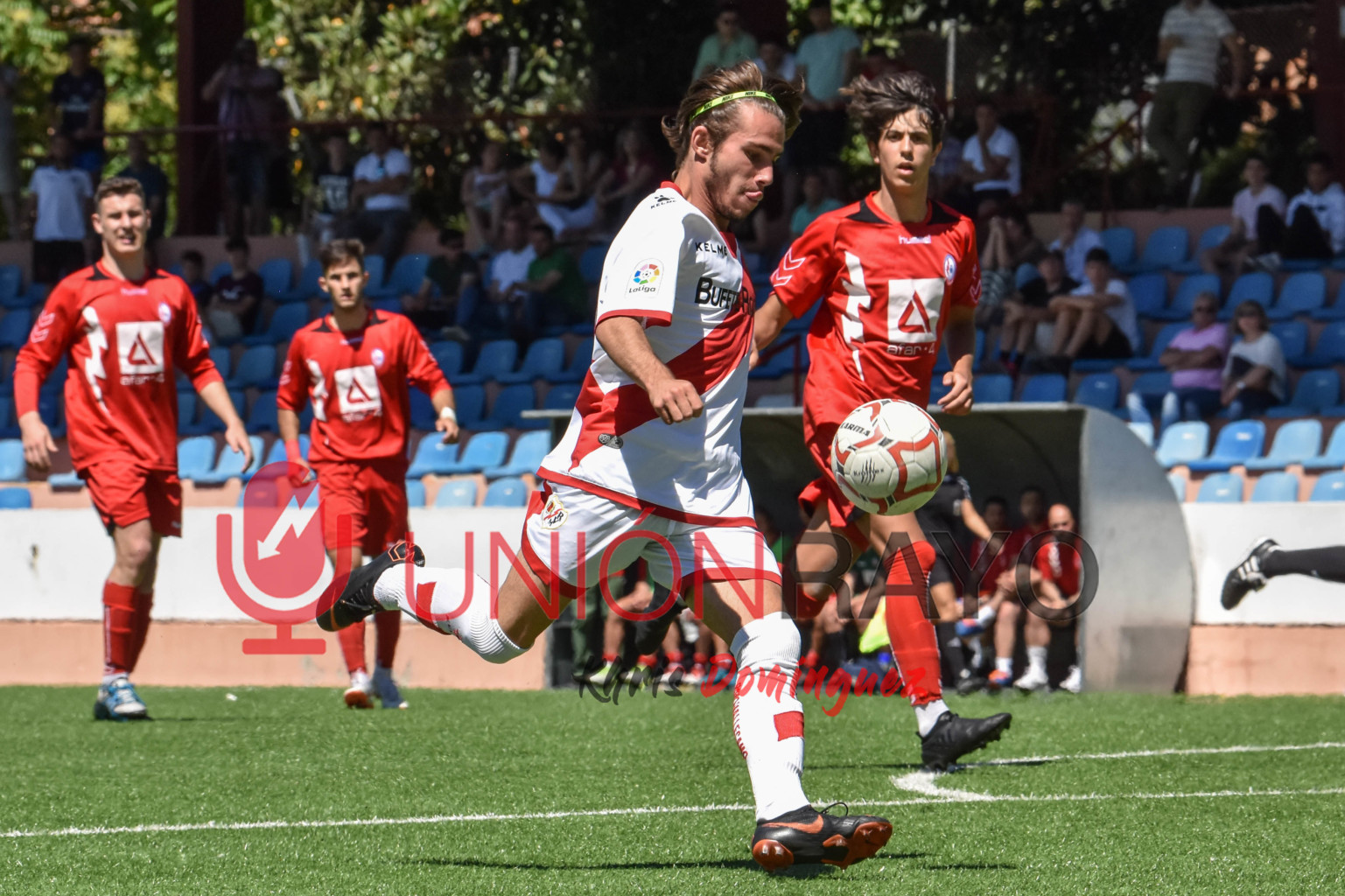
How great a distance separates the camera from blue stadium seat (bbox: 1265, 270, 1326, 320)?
13.7 metres

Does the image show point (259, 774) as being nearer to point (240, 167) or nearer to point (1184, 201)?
point (1184, 201)

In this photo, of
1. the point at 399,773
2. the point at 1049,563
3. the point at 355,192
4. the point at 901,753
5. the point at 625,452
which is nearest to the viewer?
the point at 625,452

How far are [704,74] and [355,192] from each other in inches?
534

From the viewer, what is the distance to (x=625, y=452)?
459 centimetres

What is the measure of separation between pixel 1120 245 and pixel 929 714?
978 centimetres

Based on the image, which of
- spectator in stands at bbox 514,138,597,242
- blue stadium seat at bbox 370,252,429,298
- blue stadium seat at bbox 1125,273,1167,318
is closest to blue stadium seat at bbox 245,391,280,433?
blue stadium seat at bbox 370,252,429,298

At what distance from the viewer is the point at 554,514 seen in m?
4.64

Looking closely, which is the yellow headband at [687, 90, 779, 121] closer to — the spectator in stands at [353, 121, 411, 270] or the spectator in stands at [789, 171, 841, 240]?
the spectator in stands at [789, 171, 841, 240]

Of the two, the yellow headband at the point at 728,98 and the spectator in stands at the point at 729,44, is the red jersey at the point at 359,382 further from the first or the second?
the spectator in stands at the point at 729,44

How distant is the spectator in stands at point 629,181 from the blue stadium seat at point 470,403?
2.32 m

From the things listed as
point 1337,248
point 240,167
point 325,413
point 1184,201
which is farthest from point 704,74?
point 240,167

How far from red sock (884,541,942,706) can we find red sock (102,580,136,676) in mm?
3880

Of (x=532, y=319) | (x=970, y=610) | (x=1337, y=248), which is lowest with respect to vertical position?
(x=970, y=610)

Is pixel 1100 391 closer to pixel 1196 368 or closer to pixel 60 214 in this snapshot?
pixel 1196 368
